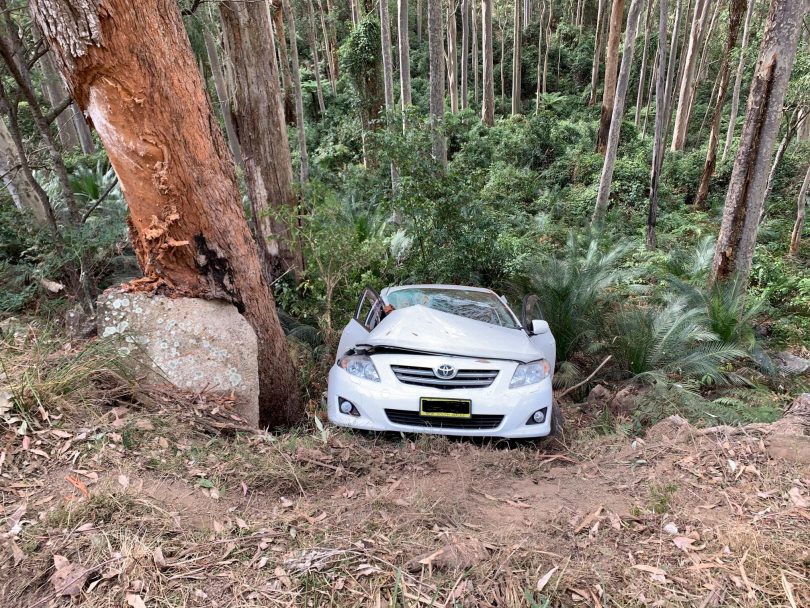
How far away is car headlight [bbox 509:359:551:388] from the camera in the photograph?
4149 mm

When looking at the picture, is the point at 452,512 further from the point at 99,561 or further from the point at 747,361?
the point at 747,361

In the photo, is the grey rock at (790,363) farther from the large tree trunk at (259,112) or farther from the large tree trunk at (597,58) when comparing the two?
the large tree trunk at (597,58)

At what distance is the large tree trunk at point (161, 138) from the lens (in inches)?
134

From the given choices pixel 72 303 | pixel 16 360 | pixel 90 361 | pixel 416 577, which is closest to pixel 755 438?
pixel 416 577

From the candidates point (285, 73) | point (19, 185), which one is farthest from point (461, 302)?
point (285, 73)

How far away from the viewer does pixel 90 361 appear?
3.38 m

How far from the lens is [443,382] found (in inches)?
161

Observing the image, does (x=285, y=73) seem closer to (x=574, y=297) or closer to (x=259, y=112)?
(x=259, y=112)

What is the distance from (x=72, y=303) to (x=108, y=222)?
2.01m

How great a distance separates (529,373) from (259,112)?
6212 mm

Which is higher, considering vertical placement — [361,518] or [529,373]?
[361,518]

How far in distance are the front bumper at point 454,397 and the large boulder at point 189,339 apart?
0.88 meters

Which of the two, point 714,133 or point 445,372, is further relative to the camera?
point 714,133

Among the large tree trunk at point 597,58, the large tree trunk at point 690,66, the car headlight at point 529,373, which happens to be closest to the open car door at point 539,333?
the car headlight at point 529,373
